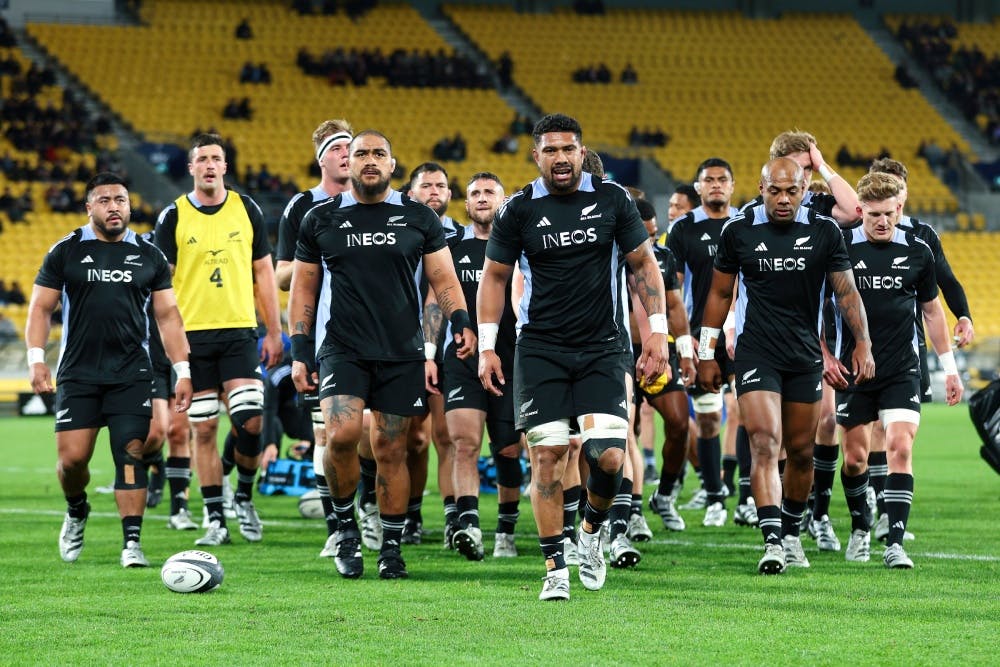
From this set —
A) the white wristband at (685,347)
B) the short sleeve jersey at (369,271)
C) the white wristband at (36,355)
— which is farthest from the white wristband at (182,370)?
the white wristband at (685,347)

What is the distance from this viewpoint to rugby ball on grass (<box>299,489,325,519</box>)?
11789mm

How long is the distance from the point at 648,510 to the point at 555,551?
16.4 feet

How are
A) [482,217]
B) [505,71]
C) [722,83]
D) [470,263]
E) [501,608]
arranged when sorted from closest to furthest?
[501,608] < [482,217] < [470,263] < [505,71] < [722,83]

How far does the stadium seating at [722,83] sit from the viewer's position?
40.1 metres

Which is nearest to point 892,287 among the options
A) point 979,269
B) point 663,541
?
point 663,541

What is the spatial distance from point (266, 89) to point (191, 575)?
3182 centimetres

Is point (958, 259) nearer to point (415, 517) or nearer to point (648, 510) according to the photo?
point (648, 510)

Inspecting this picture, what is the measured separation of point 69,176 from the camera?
32.3 metres

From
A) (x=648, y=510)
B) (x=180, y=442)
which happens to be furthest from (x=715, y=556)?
(x=180, y=442)

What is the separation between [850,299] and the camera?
27.3ft

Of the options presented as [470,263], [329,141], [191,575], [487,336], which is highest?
[329,141]

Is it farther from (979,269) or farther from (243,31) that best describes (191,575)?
(243,31)

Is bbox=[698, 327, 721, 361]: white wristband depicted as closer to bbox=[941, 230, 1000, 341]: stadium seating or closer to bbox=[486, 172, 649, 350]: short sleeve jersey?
bbox=[486, 172, 649, 350]: short sleeve jersey

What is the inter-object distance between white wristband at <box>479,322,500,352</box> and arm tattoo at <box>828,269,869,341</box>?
80.3 inches
